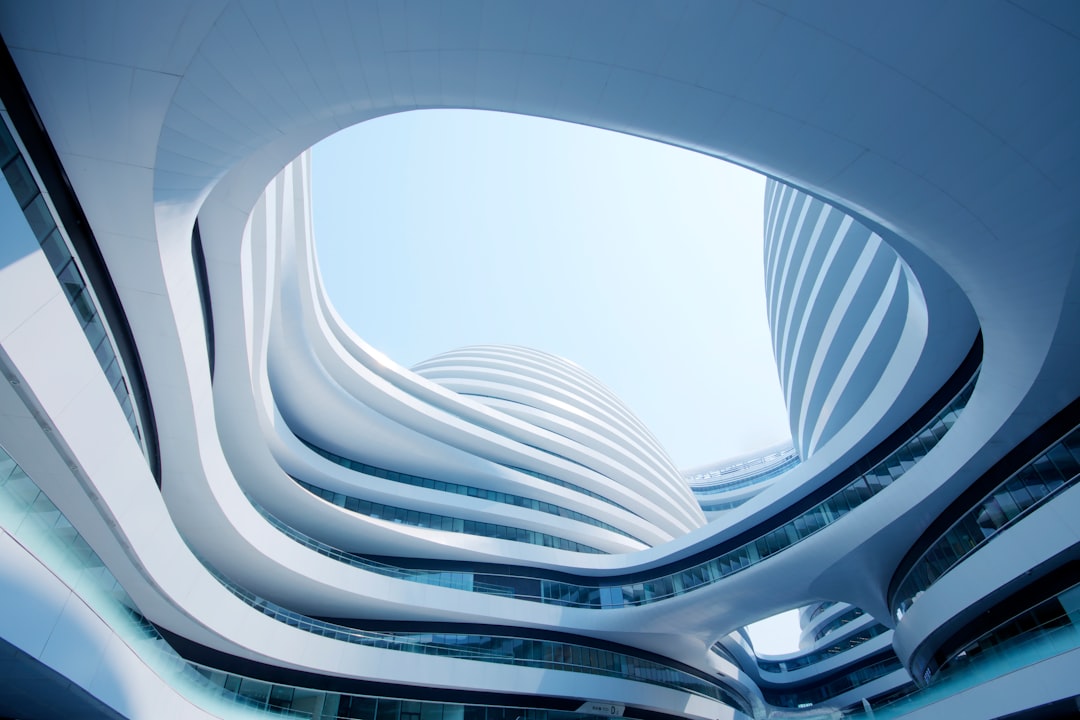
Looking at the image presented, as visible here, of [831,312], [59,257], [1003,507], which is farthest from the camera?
[831,312]

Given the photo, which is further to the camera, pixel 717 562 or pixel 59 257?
pixel 717 562

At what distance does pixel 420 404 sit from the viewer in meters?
29.2

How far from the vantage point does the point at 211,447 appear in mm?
13336

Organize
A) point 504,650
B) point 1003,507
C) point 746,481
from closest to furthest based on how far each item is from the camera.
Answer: point 1003,507, point 504,650, point 746,481

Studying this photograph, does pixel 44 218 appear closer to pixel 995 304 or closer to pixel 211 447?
pixel 211 447

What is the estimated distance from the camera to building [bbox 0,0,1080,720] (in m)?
6.27

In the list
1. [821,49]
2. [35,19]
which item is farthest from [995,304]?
[35,19]

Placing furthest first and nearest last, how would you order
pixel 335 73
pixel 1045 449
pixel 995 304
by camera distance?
1. pixel 1045 449
2. pixel 995 304
3. pixel 335 73

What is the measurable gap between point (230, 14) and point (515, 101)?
360cm

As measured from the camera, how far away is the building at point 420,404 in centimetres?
627

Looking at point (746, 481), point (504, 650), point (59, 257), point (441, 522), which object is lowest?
point (504, 650)

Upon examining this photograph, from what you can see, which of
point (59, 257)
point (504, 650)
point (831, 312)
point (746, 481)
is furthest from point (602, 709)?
point (746, 481)

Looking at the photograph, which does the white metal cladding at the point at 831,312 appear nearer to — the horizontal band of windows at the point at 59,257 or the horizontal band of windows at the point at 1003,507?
the horizontal band of windows at the point at 1003,507

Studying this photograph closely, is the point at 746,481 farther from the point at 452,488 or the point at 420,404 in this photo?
the point at 420,404
